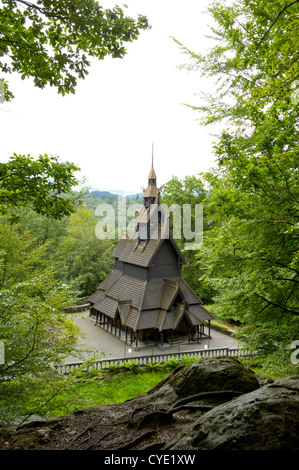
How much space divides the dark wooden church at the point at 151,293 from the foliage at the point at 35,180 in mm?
15749

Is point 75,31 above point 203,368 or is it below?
above

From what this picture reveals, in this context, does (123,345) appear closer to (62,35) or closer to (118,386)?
(118,386)

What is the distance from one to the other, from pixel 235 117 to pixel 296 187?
7.68 metres

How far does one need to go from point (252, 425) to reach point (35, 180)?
16.1 ft

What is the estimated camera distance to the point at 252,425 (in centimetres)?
332

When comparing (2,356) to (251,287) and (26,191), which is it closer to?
(26,191)

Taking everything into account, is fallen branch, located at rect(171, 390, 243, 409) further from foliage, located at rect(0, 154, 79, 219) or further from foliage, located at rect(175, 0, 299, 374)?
foliage, located at rect(0, 154, 79, 219)

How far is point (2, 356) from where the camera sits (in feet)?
18.4

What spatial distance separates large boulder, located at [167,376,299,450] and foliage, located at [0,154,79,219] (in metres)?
4.18

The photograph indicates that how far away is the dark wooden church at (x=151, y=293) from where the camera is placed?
20.9m

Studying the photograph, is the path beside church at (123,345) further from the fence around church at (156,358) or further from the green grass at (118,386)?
the green grass at (118,386)

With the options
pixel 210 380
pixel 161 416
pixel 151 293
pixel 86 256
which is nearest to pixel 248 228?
pixel 210 380

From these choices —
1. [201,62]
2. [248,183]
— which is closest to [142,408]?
[248,183]

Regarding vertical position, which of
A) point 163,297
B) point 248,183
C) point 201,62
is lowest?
point 163,297
